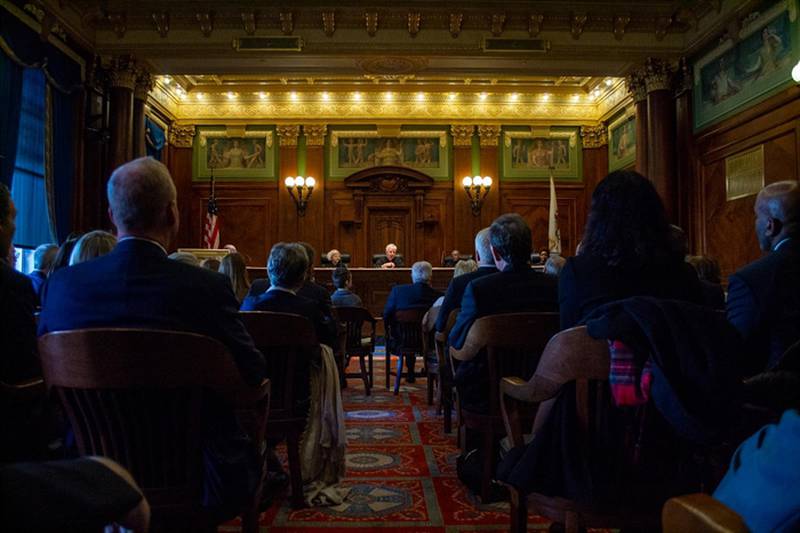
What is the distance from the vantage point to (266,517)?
9.09 ft

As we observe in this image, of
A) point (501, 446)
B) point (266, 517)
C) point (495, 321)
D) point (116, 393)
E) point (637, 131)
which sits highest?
point (637, 131)

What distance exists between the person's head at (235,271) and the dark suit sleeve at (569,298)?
2401mm

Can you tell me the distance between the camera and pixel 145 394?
1.55 m

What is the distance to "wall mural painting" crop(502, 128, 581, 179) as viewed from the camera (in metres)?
13.5

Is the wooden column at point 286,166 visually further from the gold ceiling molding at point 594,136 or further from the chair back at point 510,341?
the chair back at point 510,341

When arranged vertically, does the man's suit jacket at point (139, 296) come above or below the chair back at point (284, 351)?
above

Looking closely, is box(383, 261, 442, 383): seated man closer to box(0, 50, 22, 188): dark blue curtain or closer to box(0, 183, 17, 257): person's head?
box(0, 183, 17, 257): person's head

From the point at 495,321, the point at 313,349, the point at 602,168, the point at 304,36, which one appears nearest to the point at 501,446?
the point at 495,321

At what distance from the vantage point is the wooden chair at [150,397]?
1468 mm

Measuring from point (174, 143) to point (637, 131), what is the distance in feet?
32.2

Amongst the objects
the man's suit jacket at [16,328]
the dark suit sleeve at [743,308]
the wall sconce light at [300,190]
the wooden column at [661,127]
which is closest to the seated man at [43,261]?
the man's suit jacket at [16,328]

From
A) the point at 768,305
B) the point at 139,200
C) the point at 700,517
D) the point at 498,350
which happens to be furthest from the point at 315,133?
the point at 700,517

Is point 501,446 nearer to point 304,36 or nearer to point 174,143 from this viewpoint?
point 304,36

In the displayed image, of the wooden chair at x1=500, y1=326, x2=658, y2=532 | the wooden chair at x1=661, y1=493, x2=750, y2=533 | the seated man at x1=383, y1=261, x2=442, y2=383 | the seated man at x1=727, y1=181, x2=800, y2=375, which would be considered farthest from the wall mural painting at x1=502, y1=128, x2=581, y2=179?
the wooden chair at x1=661, y1=493, x2=750, y2=533
